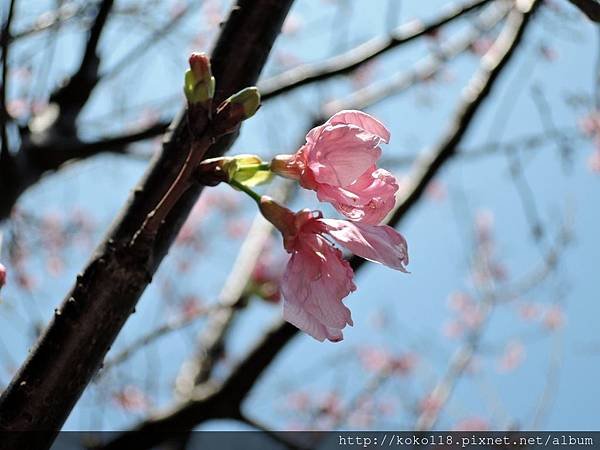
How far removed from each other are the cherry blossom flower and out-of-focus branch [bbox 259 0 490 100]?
1397 millimetres

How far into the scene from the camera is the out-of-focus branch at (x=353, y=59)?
216 cm

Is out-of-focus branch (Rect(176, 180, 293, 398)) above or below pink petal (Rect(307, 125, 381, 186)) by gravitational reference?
below

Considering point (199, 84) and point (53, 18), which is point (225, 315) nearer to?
point (53, 18)

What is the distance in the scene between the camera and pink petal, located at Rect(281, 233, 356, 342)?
2.71ft

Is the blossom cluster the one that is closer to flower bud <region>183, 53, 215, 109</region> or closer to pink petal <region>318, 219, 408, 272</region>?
pink petal <region>318, 219, 408, 272</region>

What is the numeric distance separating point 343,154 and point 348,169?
22 mm

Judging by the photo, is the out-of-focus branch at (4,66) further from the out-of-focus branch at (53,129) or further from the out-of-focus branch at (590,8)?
the out-of-focus branch at (590,8)

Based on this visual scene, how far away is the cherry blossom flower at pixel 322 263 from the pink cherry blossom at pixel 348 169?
3 cm

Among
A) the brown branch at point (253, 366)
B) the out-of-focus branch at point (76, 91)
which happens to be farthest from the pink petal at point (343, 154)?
the out-of-focus branch at point (76, 91)

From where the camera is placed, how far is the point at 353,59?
7.46 feet

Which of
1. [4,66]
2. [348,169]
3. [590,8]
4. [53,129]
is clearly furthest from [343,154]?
[53,129]

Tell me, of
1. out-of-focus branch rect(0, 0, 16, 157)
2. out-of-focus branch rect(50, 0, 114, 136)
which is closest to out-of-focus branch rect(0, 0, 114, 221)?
out-of-focus branch rect(50, 0, 114, 136)

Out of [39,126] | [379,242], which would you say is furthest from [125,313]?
[39,126]

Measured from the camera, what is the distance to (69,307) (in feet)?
2.85
